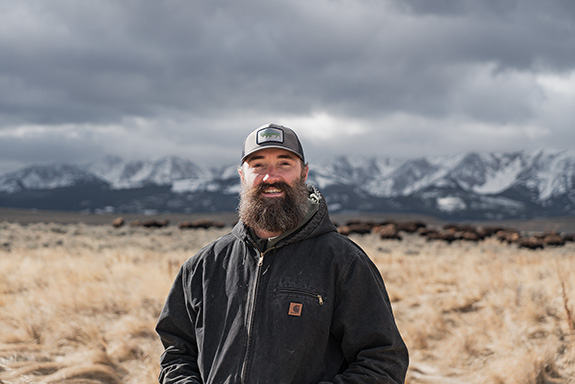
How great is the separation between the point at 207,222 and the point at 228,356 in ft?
105

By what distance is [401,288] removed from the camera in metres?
9.86

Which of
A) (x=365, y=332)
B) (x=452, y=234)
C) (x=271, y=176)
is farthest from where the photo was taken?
(x=452, y=234)

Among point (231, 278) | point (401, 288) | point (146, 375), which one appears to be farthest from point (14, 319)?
point (401, 288)

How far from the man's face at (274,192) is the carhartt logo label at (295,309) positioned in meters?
0.42

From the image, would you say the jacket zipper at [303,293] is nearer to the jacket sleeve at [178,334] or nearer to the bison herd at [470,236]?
the jacket sleeve at [178,334]

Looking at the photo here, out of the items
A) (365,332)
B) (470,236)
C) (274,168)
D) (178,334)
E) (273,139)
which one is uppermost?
(273,139)

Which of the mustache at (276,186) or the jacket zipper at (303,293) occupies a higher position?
the mustache at (276,186)

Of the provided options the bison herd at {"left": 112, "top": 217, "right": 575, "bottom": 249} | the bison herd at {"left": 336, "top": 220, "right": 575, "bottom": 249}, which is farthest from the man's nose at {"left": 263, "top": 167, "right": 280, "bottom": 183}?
the bison herd at {"left": 336, "top": 220, "right": 575, "bottom": 249}

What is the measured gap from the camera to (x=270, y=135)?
8.70 feet

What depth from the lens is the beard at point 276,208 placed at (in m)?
2.59

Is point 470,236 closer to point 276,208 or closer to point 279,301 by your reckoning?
point 276,208

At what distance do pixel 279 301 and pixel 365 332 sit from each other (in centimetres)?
45

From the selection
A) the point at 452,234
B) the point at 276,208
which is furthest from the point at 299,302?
the point at 452,234

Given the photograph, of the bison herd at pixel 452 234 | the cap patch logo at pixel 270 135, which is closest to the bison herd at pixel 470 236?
the bison herd at pixel 452 234
